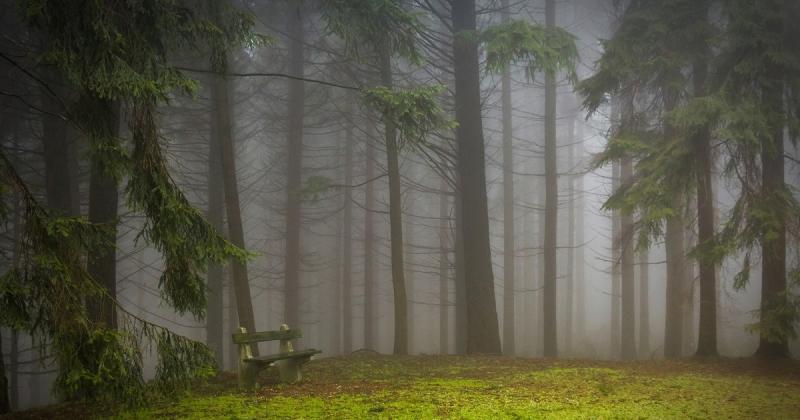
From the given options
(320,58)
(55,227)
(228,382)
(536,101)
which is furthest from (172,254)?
(536,101)

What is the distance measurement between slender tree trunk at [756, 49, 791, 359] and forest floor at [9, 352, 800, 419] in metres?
0.60

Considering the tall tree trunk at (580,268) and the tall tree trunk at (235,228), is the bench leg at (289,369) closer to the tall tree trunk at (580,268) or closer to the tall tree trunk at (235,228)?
the tall tree trunk at (235,228)

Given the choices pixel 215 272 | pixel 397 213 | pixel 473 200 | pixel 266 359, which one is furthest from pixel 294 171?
pixel 266 359

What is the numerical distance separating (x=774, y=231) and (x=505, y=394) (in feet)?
19.3

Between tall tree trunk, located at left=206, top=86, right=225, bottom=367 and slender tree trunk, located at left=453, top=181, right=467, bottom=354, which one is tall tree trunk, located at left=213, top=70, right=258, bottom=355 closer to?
tall tree trunk, located at left=206, top=86, right=225, bottom=367

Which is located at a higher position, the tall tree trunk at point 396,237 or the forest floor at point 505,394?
the tall tree trunk at point 396,237

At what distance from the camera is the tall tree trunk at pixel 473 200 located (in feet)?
41.1

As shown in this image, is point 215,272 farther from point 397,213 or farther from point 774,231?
point 774,231

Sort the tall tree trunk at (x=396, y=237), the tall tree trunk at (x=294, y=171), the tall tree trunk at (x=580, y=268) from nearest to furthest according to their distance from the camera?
1. the tall tree trunk at (x=396, y=237)
2. the tall tree trunk at (x=294, y=171)
3. the tall tree trunk at (x=580, y=268)

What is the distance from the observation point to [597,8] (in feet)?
74.1

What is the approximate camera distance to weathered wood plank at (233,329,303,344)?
792 cm

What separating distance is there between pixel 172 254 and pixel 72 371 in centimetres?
156

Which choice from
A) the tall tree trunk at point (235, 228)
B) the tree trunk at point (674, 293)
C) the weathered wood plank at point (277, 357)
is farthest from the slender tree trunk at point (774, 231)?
the tall tree trunk at point (235, 228)

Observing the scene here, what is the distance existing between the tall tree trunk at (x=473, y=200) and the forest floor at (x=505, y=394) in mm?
2081
